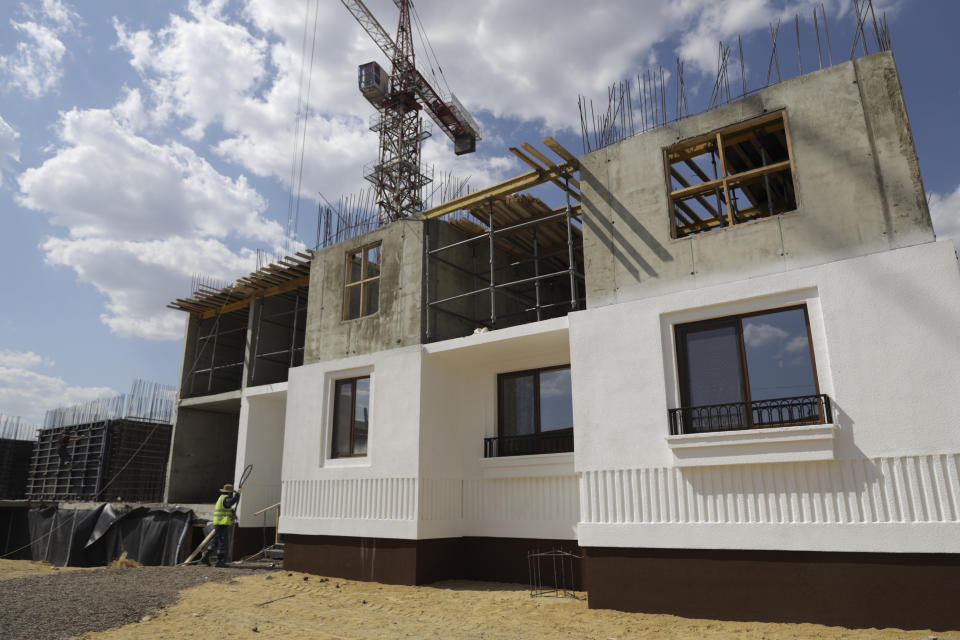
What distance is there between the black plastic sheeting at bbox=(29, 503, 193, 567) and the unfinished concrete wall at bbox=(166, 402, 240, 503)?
4.98 feet

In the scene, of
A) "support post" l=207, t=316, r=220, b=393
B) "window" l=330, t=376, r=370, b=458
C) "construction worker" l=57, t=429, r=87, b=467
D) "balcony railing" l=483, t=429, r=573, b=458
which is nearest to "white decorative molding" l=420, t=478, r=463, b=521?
A: "balcony railing" l=483, t=429, r=573, b=458

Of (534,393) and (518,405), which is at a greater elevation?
(534,393)

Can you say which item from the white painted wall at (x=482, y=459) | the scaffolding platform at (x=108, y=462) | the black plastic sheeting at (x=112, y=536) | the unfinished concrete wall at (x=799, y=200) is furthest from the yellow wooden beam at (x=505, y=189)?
the scaffolding platform at (x=108, y=462)

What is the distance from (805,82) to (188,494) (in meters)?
20.3

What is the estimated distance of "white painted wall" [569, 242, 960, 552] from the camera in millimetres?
7781

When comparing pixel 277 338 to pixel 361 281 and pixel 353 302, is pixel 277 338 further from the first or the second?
pixel 361 281

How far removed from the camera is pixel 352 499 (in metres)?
13.5

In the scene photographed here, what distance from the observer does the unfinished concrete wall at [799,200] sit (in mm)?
8773

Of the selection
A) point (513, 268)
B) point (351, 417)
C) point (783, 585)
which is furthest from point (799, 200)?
point (351, 417)

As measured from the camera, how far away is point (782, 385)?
9.00 m

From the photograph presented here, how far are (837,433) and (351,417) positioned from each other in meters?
9.75

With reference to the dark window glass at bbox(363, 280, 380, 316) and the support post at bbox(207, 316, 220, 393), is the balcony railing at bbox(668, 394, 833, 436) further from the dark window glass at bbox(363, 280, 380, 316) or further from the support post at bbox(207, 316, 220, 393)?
the support post at bbox(207, 316, 220, 393)

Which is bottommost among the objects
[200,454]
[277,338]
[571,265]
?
[200,454]

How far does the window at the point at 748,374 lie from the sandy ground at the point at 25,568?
1656 cm
